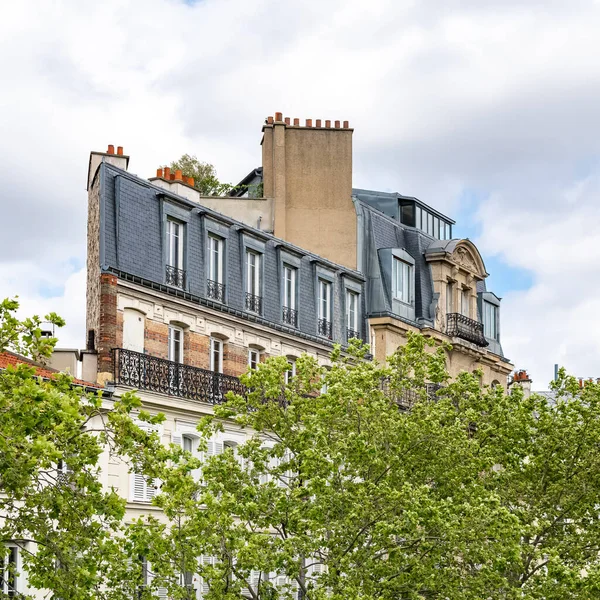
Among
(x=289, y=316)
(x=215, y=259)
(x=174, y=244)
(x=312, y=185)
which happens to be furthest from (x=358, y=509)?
(x=312, y=185)

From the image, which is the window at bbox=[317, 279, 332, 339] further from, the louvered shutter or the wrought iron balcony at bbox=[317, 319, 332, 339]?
the louvered shutter

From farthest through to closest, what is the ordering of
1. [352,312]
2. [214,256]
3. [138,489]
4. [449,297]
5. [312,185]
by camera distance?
1. [449,297]
2. [312,185]
3. [352,312]
4. [214,256]
5. [138,489]

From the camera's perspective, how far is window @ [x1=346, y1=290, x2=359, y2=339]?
42.4 metres

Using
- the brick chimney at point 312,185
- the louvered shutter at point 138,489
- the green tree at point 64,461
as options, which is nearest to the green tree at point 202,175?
the brick chimney at point 312,185

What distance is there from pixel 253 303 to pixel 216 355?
2.28 m

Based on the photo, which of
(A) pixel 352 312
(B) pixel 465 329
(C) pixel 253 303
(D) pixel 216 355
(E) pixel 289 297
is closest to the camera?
(D) pixel 216 355

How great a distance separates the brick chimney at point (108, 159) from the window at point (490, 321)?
20451mm

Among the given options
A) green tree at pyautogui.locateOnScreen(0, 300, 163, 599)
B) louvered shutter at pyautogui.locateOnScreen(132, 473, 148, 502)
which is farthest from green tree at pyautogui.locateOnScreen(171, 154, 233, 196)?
green tree at pyautogui.locateOnScreen(0, 300, 163, 599)

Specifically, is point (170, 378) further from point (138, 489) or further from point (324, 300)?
point (324, 300)

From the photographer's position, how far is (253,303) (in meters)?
37.5

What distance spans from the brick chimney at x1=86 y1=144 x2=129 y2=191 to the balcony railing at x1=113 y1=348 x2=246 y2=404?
556 cm

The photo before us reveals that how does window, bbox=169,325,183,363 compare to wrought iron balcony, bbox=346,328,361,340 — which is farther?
wrought iron balcony, bbox=346,328,361,340

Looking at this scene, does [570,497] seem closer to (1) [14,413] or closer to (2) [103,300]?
(2) [103,300]

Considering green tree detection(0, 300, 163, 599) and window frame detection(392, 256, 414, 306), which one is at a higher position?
window frame detection(392, 256, 414, 306)
